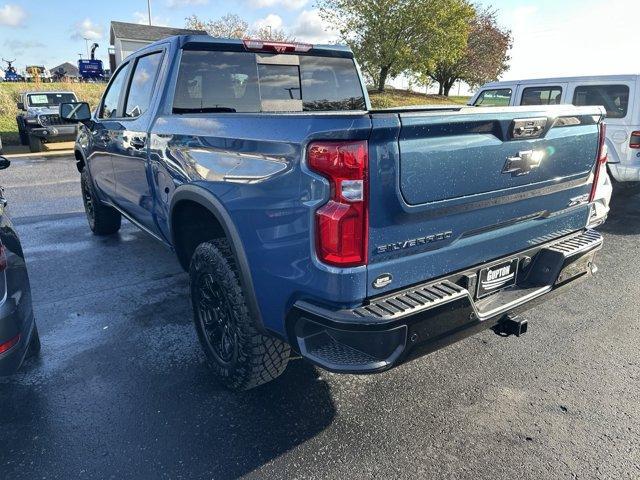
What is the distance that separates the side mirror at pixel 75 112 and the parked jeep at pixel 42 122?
1019 centimetres

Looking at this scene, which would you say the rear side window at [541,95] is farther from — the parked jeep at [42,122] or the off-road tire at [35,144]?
the off-road tire at [35,144]

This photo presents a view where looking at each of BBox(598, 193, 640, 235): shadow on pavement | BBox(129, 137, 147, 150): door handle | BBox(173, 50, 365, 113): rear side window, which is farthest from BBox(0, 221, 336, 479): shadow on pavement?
BBox(598, 193, 640, 235): shadow on pavement

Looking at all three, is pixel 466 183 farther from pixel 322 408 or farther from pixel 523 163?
pixel 322 408

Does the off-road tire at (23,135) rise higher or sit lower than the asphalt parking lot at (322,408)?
higher

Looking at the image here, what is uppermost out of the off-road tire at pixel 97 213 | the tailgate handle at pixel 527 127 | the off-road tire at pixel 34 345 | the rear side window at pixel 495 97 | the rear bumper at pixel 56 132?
the rear side window at pixel 495 97

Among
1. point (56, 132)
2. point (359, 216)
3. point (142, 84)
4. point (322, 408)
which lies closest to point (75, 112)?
point (142, 84)

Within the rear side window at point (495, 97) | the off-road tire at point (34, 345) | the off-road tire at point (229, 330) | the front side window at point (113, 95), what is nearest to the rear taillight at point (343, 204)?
the off-road tire at point (229, 330)

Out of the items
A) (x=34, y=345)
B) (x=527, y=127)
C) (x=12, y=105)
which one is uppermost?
(x=12, y=105)

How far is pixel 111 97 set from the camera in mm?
4664

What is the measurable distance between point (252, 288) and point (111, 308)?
7.20ft

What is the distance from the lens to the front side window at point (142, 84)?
11.7 ft

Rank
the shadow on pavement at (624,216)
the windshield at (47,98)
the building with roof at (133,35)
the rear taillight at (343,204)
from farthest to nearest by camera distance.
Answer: the building with roof at (133,35) < the windshield at (47,98) < the shadow on pavement at (624,216) < the rear taillight at (343,204)

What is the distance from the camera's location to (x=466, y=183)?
2.14 m

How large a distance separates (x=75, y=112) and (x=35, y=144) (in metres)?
11.8
